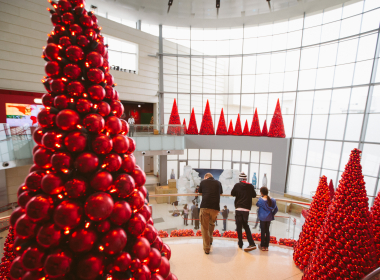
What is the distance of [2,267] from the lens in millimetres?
1973

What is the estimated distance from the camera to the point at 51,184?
4.07 feet

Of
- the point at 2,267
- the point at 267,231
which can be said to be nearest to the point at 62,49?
the point at 2,267

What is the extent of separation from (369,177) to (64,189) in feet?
55.4

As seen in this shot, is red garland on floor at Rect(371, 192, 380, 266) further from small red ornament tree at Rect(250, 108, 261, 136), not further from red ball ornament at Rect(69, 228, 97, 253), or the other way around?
small red ornament tree at Rect(250, 108, 261, 136)

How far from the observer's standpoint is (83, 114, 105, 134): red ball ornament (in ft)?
4.45

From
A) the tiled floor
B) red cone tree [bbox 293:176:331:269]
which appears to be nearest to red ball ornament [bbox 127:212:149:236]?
the tiled floor

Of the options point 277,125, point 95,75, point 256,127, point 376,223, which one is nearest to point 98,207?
point 95,75

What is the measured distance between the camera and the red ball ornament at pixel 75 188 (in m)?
1.24

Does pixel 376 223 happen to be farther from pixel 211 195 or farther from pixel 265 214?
pixel 211 195

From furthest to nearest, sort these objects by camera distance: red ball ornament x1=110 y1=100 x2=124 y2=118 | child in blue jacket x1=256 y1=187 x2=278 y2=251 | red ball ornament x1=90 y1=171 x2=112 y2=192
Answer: child in blue jacket x1=256 y1=187 x2=278 y2=251
red ball ornament x1=110 y1=100 x2=124 y2=118
red ball ornament x1=90 y1=171 x2=112 y2=192

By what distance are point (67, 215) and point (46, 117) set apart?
2.34 ft

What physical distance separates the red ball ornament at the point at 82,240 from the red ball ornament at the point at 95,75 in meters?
1.06

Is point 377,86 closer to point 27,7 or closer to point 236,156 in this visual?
point 236,156

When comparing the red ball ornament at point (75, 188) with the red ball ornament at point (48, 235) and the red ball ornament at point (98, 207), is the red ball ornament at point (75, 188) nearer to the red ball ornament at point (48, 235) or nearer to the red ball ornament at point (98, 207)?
the red ball ornament at point (98, 207)
